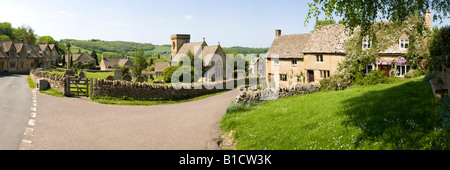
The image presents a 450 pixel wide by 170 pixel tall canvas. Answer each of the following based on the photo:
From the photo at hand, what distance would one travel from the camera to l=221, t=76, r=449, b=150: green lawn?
31.0ft

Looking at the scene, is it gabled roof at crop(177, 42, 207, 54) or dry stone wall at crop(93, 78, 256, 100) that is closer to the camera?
dry stone wall at crop(93, 78, 256, 100)

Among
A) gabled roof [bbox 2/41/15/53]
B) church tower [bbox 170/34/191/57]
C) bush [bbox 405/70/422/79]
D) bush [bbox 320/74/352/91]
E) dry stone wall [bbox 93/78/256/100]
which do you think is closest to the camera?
dry stone wall [bbox 93/78/256/100]

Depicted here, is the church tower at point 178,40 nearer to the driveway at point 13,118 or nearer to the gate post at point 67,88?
the gate post at point 67,88

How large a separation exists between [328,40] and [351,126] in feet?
90.3

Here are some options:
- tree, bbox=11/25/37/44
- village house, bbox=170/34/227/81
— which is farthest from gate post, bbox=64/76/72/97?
tree, bbox=11/25/37/44

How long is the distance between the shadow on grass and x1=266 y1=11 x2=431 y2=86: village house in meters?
16.9

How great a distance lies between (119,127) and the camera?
1594 centimetres

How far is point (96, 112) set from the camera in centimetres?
2006

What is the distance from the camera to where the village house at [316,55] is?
2945 centimetres

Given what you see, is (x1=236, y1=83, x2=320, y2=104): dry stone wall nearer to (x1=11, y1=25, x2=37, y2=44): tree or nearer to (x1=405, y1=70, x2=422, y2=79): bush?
(x1=405, y1=70, x2=422, y2=79): bush

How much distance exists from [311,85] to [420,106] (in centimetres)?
1445

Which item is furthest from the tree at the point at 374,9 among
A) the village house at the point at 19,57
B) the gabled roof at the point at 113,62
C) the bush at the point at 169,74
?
the gabled roof at the point at 113,62
